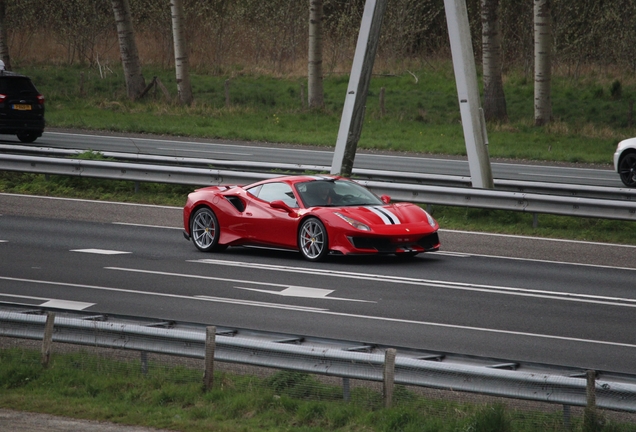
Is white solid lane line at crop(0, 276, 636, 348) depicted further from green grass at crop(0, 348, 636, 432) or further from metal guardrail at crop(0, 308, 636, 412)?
metal guardrail at crop(0, 308, 636, 412)

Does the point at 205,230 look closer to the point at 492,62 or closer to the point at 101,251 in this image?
the point at 101,251

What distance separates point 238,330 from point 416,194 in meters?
10.8

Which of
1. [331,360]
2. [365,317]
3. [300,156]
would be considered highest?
[300,156]

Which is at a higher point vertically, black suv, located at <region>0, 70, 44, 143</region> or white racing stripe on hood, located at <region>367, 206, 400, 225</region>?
black suv, located at <region>0, 70, 44, 143</region>

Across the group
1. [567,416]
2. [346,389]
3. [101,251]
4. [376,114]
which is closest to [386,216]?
[101,251]

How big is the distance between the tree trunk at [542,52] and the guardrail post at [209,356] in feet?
81.1

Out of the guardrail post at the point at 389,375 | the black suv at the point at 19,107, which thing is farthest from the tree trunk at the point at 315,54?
the guardrail post at the point at 389,375

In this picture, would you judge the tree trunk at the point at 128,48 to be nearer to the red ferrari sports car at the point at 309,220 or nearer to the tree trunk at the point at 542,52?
the tree trunk at the point at 542,52

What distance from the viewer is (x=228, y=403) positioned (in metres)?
8.23

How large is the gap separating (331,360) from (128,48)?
32433 millimetres

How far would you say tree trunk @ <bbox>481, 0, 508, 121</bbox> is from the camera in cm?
3291

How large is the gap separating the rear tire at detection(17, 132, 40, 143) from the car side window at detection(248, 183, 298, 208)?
15.7 metres

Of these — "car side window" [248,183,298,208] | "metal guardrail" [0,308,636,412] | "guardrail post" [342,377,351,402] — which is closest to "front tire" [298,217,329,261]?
"car side window" [248,183,298,208]

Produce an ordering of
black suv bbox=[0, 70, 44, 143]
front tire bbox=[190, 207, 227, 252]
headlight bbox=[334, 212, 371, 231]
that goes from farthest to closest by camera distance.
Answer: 1. black suv bbox=[0, 70, 44, 143]
2. front tire bbox=[190, 207, 227, 252]
3. headlight bbox=[334, 212, 371, 231]
